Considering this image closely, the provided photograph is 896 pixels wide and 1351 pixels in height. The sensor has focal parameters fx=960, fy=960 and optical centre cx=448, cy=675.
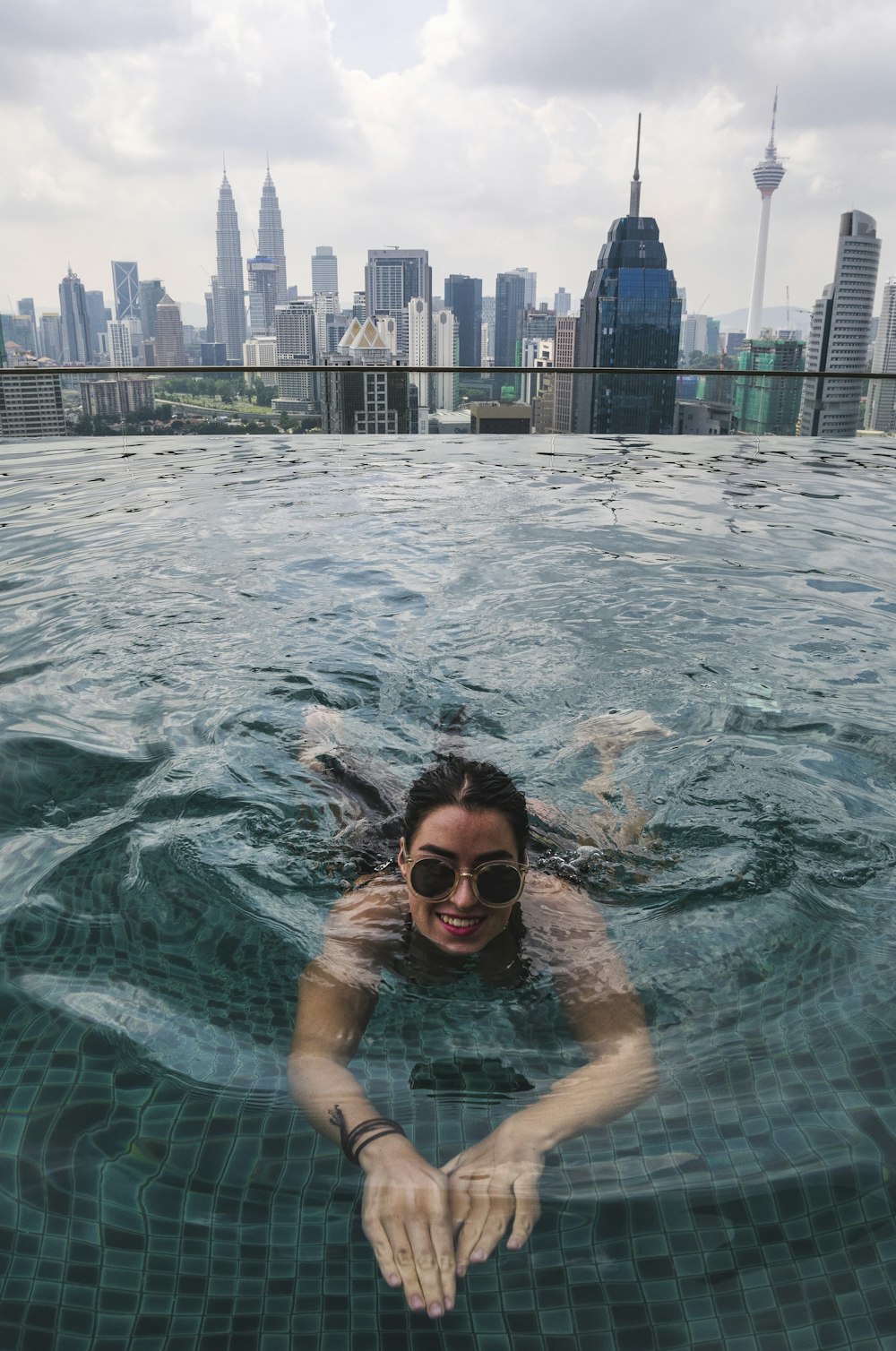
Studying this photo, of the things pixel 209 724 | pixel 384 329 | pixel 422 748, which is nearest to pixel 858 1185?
pixel 422 748

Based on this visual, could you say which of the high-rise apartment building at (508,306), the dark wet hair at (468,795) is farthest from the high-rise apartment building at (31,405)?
the high-rise apartment building at (508,306)

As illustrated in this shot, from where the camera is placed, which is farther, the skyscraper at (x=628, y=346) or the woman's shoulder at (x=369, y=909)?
the skyscraper at (x=628, y=346)

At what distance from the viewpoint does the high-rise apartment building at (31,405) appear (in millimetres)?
9336

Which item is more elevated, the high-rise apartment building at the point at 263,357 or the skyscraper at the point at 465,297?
the skyscraper at the point at 465,297

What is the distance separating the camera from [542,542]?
6.38 m

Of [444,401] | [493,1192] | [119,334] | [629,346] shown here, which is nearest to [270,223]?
[119,334]

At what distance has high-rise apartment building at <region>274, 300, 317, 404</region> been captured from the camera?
1003cm

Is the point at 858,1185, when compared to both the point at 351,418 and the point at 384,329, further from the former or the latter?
the point at 384,329

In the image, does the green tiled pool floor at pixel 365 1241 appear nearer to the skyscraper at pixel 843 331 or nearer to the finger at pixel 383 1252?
the finger at pixel 383 1252

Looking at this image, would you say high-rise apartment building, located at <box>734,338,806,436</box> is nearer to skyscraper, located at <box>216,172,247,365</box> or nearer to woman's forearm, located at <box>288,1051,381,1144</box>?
woman's forearm, located at <box>288,1051,381,1144</box>

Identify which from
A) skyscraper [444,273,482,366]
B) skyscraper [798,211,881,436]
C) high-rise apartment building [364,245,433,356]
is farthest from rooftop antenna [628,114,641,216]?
skyscraper [798,211,881,436]

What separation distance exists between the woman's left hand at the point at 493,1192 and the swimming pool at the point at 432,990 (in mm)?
30

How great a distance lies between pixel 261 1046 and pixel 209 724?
1.80 meters

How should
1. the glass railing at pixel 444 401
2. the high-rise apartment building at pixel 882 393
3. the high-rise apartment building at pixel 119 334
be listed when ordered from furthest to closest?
the high-rise apartment building at pixel 119 334 → the high-rise apartment building at pixel 882 393 → the glass railing at pixel 444 401
